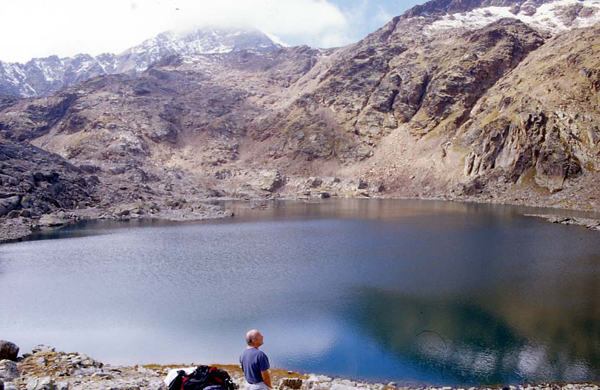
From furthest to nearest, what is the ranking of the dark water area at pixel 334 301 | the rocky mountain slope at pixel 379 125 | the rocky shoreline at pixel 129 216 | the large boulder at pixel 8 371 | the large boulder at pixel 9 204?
the rocky mountain slope at pixel 379 125, the large boulder at pixel 9 204, the rocky shoreline at pixel 129 216, the dark water area at pixel 334 301, the large boulder at pixel 8 371

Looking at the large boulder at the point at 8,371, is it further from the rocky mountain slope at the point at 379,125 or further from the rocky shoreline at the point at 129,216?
the rocky mountain slope at the point at 379,125

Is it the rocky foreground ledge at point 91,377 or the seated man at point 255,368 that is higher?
the seated man at point 255,368

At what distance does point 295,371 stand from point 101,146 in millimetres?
116159

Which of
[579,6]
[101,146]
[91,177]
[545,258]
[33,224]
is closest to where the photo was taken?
[545,258]

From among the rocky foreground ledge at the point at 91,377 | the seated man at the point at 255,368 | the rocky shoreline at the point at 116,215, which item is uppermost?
the seated man at the point at 255,368

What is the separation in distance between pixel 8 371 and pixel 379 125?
120837 millimetres

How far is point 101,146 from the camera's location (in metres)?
117

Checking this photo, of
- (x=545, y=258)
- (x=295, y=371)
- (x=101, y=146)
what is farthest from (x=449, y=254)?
(x=101, y=146)

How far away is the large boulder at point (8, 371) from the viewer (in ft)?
38.2

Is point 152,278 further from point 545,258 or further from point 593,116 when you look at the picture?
point 593,116

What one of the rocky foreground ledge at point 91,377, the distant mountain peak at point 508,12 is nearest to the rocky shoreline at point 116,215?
the rocky foreground ledge at point 91,377

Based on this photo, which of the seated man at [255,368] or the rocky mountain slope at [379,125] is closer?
the seated man at [255,368]

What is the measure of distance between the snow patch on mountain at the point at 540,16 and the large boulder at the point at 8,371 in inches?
6890

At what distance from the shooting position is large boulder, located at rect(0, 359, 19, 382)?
1166 centimetres
